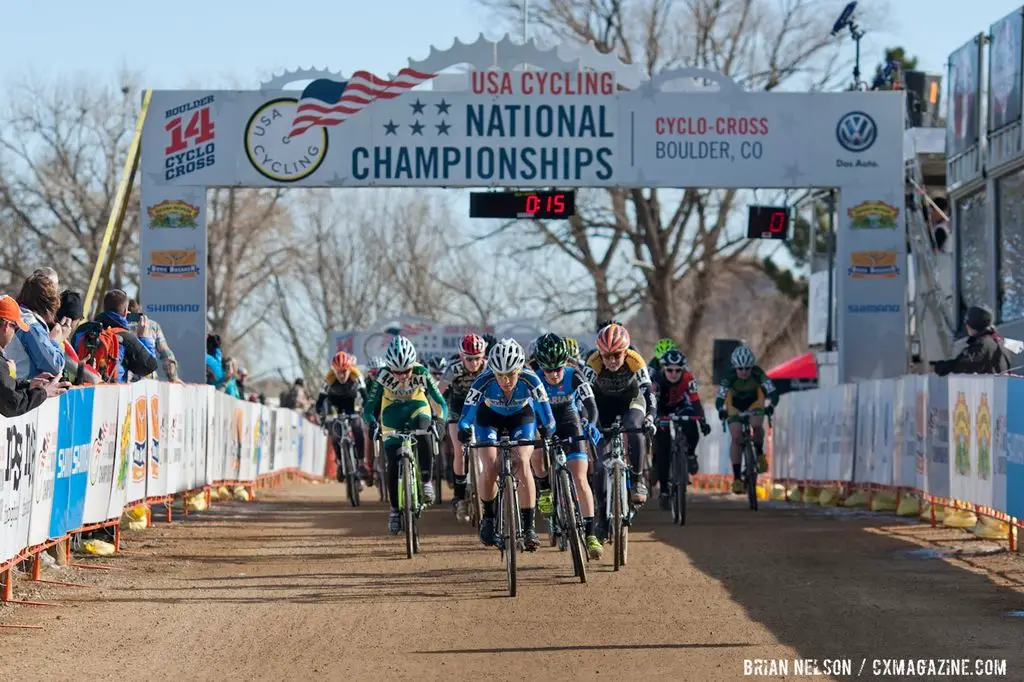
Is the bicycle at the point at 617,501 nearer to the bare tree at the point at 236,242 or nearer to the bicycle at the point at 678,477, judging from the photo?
the bicycle at the point at 678,477

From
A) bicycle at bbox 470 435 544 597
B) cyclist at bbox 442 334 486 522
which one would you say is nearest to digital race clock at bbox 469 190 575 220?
cyclist at bbox 442 334 486 522

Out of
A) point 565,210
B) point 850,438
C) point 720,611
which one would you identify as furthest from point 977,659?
point 565,210

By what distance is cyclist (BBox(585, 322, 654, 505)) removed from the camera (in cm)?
1434

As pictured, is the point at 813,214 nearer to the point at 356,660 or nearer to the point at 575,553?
the point at 575,553

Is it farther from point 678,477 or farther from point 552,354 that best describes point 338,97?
point 552,354

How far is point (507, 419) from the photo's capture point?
12688 millimetres

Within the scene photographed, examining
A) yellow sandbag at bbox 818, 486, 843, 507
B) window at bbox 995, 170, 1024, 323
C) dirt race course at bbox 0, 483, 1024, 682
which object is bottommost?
dirt race course at bbox 0, 483, 1024, 682

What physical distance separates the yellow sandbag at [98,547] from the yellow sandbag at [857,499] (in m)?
9.85

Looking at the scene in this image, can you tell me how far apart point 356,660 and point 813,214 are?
27.0 meters

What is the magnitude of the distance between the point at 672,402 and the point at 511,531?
295 inches

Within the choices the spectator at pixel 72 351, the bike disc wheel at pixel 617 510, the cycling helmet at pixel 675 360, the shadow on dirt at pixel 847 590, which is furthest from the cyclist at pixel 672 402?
the spectator at pixel 72 351

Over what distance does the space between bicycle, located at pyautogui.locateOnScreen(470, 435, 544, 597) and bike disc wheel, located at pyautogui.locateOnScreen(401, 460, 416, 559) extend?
→ 2.22m

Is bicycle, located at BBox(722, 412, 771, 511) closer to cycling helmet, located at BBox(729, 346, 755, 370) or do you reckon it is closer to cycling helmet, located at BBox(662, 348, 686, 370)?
cycling helmet, located at BBox(729, 346, 755, 370)

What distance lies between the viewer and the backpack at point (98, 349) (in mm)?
14680
